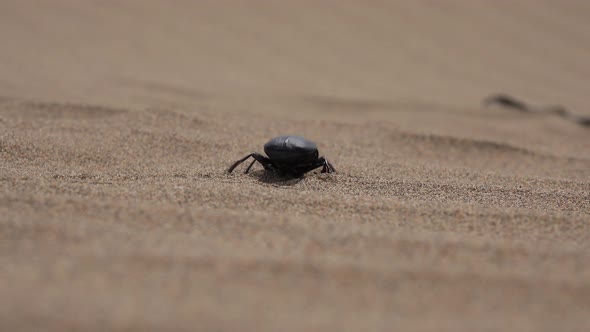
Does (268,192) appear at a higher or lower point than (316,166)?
lower

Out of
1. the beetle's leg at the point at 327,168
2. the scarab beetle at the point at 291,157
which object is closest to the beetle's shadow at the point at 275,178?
the scarab beetle at the point at 291,157

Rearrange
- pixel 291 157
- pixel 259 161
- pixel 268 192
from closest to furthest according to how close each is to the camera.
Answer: pixel 268 192 → pixel 291 157 → pixel 259 161

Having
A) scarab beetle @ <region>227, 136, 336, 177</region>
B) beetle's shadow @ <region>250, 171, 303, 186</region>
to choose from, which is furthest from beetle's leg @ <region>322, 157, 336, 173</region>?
beetle's shadow @ <region>250, 171, 303, 186</region>

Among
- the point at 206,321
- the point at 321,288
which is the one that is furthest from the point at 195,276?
the point at 321,288

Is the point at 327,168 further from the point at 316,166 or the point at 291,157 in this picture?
the point at 291,157

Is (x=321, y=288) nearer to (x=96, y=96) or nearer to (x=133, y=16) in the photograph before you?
(x=96, y=96)

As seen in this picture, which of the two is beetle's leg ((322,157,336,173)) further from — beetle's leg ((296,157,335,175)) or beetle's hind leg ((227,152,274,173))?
beetle's hind leg ((227,152,274,173))

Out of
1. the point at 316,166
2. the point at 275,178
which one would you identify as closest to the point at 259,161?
the point at 275,178
